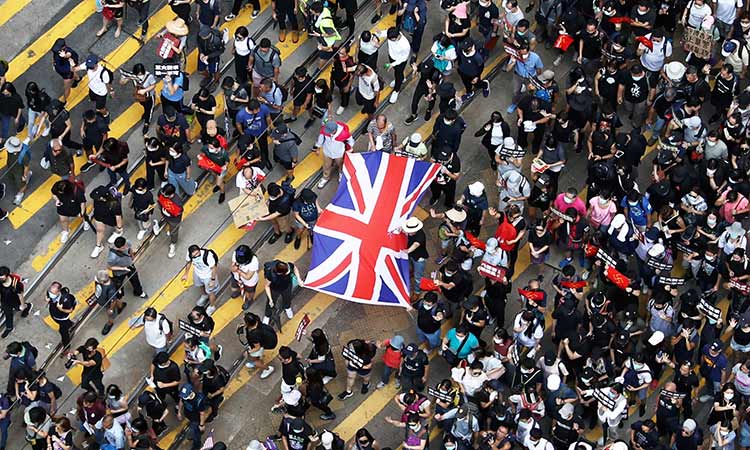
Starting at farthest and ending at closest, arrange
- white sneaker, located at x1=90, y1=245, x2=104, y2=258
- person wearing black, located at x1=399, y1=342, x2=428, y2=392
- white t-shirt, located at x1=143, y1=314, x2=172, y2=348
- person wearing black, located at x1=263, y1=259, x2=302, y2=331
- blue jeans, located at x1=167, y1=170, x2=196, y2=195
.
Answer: white sneaker, located at x1=90, y1=245, x2=104, y2=258, blue jeans, located at x1=167, y1=170, x2=196, y2=195, person wearing black, located at x1=263, y1=259, x2=302, y2=331, white t-shirt, located at x1=143, y1=314, x2=172, y2=348, person wearing black, located at x1=399, y1=342, x2=428, y2=392

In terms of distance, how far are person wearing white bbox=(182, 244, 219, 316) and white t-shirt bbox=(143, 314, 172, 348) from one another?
1.05m

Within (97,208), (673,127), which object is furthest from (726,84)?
(97,208)

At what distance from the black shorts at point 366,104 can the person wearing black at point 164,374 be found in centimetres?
626

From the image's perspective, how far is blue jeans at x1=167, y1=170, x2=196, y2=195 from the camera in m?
30.8

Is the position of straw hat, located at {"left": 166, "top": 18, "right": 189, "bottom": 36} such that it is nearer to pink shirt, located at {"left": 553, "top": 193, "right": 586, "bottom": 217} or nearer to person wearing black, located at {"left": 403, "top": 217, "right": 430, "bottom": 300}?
person wearing black, located at {"left": 403, "top": 217, "right": 430, "bottom": 300}

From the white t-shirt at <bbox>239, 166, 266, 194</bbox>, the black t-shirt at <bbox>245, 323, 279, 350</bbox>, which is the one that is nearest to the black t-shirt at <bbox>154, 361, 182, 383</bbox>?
the black t-shirt at <bbox>245, 323, 279, 350</bbox>

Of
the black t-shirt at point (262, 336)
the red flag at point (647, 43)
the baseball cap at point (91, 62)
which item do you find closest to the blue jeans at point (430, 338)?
the black t-shirt at point (262, 336)

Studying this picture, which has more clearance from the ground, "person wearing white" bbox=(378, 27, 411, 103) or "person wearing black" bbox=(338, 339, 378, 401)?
"person wearing white" bbox=(378, 27, 411, 103)

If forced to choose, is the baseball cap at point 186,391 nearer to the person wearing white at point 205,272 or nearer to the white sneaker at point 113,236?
the person wearing white at point 205,272

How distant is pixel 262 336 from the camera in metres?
29.0

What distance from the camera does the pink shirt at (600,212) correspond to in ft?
97.8

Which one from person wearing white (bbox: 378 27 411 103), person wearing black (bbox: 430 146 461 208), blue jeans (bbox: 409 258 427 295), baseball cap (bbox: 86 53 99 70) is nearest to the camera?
blue jeans (bbox: 409 258 427 295)

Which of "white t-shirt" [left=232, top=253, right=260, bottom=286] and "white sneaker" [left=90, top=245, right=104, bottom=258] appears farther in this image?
"white sneaker" [left=90, top=245, right=104, bottom=258]

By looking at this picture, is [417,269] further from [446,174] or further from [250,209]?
[250,209]
